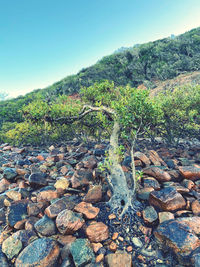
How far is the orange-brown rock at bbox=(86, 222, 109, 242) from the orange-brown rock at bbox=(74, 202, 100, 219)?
1.27ft

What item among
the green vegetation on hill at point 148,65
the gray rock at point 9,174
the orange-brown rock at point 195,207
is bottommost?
the orange-brown rock at point 195,207

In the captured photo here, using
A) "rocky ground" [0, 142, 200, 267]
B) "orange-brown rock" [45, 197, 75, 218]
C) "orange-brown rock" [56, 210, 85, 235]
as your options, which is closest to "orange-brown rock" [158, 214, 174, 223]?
"rocky ground" [0, 142, 200, 267]

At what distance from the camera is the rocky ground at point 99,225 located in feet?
12.8

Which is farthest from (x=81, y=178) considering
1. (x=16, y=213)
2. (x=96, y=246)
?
(x=96, y=246)

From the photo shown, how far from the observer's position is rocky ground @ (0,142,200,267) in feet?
12.8

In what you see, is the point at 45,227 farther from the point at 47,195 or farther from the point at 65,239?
the point at 47,195

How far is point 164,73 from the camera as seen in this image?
37.1 metres

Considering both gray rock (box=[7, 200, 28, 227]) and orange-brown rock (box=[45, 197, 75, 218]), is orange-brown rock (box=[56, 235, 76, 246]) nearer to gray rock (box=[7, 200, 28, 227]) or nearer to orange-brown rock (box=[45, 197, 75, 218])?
orange-brown rock (box=[45, 197, 75, 218])

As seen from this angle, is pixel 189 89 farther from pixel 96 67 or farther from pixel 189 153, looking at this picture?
pixel 96 67

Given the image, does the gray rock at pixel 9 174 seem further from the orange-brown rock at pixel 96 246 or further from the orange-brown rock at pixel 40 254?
the orange-brown rock at pixel 96 246

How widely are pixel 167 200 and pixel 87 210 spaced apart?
2594 millimetres

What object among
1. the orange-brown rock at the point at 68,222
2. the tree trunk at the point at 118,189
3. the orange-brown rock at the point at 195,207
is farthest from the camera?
the tree trunk at the point at 118,189

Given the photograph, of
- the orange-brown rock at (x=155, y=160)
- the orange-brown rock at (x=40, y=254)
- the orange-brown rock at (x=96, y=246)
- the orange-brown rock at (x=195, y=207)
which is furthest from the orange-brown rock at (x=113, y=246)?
the orange-brown rock at (x=155, y=160)

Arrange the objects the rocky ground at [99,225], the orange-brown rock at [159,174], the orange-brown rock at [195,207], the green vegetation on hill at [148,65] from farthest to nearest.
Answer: the green vegetation on hill at [148,65]
the orange-brown rock at [159,174]
the orange-brown rock at [195,207]
the rocky ground at [99,225]
